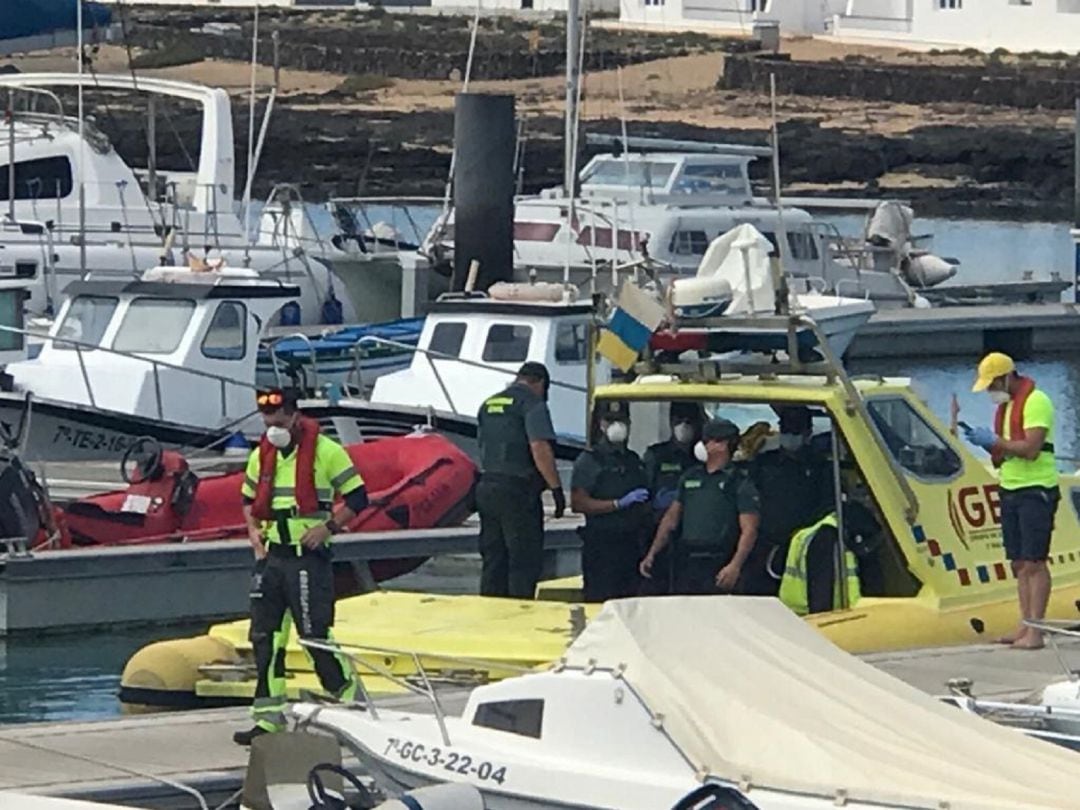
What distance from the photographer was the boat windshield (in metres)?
36.6

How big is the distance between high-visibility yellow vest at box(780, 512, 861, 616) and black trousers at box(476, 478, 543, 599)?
1777 mm

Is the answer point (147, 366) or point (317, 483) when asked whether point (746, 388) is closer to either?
point (317, 483)

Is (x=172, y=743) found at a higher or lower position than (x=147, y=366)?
higher

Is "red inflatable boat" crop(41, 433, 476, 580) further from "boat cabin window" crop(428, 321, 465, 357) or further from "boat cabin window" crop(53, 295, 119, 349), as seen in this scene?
"boat cabin window" crop(53, 295, 119, 349)

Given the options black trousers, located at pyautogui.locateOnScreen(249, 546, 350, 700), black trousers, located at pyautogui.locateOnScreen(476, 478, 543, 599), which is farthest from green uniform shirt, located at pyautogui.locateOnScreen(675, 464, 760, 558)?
black trousers, located at pyautogui.locateOnScreen(249, 546, 350, 700)

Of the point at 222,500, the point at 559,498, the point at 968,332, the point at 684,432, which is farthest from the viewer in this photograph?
the point at 968,332

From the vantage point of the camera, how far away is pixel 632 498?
13977 millimetres

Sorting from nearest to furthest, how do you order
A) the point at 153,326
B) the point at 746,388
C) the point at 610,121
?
the point at 746,388 → the point at 153,326 → the point at 610,121

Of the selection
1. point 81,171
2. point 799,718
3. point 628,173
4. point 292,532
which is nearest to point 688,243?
point 628,173

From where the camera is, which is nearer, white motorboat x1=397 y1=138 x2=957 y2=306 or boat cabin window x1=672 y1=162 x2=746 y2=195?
white motorboat x1=397 y1=138 x2=957 y2=306

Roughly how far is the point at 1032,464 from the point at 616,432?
2009mm

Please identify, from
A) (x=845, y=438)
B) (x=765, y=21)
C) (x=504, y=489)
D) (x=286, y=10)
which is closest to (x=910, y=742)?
(x=845, y=438)

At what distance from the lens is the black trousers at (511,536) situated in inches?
587

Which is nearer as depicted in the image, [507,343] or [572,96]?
[507,343]
